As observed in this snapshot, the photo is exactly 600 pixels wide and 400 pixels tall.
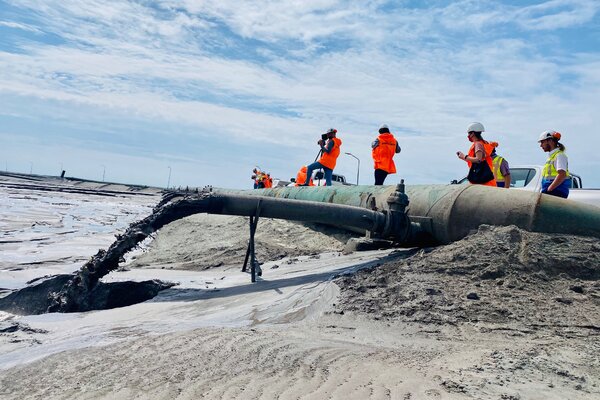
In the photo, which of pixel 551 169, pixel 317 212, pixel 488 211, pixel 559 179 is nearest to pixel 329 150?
pixel 317 212

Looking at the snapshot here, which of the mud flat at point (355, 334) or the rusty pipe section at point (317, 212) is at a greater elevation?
the rusty pipe section at point (317, 212)

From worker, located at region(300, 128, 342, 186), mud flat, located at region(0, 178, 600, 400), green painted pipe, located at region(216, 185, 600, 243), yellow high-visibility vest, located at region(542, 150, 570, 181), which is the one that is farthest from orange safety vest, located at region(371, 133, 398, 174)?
yellow high-visibility vest, located at region(542, 150, 570, 181)

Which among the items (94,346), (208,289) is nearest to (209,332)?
(94,346)

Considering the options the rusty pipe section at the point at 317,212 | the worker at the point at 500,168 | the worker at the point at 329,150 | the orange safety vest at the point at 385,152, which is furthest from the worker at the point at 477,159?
the worker at the point at 329,150

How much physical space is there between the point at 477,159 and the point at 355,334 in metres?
4.15

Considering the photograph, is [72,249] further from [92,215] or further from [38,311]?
→ [92,215]

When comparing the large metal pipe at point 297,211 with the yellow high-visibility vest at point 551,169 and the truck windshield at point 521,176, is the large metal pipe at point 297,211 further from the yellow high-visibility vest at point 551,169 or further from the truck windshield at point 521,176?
the truck windshield at point 521,176

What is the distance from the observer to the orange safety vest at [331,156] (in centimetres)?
1287

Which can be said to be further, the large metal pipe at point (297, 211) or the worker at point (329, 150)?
the worker at point (329, 150)

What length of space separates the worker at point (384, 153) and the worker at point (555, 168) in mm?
3867

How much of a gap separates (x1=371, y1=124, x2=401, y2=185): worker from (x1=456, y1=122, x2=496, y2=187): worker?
3.01m

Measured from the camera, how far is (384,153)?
36.3 feet

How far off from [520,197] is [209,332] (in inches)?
165

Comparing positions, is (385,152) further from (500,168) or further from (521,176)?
(500,168)
